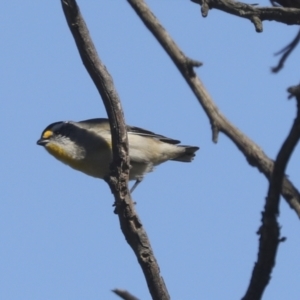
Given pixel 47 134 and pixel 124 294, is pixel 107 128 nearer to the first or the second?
pixel 47 134

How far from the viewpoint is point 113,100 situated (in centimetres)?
479

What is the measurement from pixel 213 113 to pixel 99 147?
4.00 meters

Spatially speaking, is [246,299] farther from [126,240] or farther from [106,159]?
[106,159]

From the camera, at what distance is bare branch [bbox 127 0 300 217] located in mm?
3521

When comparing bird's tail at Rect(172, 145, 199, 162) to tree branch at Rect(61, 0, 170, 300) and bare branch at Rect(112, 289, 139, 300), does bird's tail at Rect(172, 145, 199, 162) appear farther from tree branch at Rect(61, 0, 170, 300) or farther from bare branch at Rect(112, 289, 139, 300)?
bare branch at Rect(112, 289, 139, 300)

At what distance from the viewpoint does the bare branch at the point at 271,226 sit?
2.61 meters

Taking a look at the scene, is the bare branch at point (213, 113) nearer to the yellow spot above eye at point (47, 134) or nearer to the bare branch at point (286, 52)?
the bare branch at point (286, 52)

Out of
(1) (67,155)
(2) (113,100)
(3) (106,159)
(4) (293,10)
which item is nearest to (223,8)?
(4) (293,10)

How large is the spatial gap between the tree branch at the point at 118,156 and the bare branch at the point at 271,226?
5.78 ft

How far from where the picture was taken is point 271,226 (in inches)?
113

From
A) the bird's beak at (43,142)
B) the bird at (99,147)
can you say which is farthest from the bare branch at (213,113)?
the bird's beak at (43,142)

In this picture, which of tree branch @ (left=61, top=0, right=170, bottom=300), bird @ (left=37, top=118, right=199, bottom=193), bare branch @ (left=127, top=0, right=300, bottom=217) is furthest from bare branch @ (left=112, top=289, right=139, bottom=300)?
bird @ (left=37, top=118, right=199, bottom=193)

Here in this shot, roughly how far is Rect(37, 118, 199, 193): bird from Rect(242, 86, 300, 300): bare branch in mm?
5216

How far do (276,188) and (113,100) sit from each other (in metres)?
2.18
